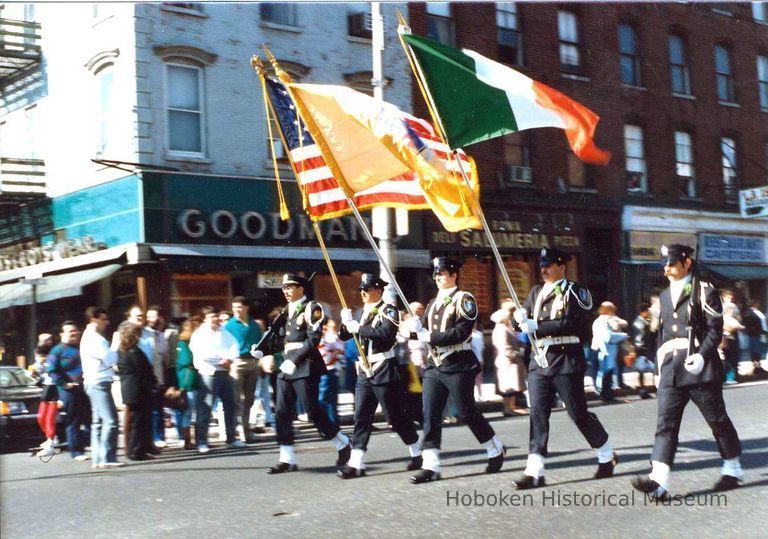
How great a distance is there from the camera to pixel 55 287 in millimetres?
4953

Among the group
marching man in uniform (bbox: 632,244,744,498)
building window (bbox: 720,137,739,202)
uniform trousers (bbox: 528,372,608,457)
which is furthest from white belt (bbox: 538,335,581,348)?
building window (bbox: 720,137,739,202)

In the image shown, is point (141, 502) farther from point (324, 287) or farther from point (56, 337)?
point (324, 287)

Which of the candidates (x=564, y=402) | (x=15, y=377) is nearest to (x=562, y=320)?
(x=564, y=402)

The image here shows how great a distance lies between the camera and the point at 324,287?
668 centimetres

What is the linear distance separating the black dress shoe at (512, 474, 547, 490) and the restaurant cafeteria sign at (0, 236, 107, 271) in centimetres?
282

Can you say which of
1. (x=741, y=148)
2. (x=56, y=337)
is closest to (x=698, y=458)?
(x=741, y=148)

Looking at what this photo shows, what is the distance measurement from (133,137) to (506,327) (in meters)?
2.67

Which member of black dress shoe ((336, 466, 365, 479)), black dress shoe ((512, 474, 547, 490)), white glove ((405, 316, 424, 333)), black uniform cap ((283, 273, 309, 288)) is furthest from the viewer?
black dress shoe ((336, 466, 365, 479))

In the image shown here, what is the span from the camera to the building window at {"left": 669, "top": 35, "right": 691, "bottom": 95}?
5699 millimetres

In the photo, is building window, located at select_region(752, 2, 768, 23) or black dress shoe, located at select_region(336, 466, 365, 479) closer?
building window, located at select_region(752, 2, 768, 23)

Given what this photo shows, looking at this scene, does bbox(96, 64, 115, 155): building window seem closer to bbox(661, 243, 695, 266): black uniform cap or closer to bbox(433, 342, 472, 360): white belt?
bbox(433, 342, 472, 360): white belt

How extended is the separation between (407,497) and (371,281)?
1.63m

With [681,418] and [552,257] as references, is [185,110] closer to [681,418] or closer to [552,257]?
[552,257]

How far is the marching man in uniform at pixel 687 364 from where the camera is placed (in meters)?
5.73
